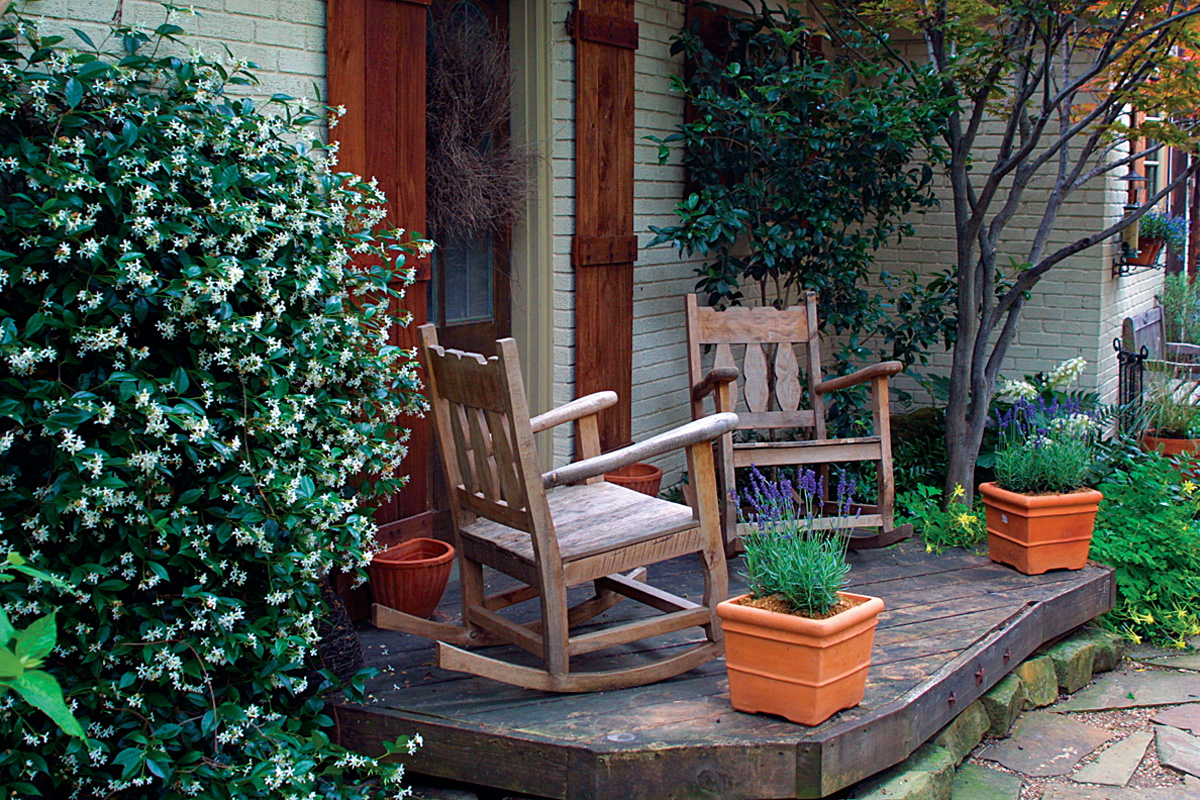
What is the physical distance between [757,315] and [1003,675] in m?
1.63

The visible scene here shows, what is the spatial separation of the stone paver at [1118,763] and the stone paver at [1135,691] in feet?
0.78

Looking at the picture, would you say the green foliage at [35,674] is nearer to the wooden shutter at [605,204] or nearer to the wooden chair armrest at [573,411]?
the wooden chair armrest at [573,411]

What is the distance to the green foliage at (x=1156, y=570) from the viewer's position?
418 cm

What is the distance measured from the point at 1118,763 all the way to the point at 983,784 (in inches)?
18.4

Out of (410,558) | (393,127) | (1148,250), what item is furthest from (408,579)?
(1148,250)

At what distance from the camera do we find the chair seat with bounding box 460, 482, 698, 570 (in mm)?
2820

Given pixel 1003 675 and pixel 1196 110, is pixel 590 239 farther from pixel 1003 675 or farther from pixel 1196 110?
pixel 1196 110

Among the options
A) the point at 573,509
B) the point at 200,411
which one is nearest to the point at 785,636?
the point at 573,509

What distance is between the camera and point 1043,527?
12.7ft

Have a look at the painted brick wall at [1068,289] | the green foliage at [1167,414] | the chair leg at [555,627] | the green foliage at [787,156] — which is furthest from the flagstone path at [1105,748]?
the painted brick wall at [1068,289]

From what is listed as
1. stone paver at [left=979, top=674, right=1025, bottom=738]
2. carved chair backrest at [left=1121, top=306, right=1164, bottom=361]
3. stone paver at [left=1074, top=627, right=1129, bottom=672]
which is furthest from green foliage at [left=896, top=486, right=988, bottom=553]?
carved chair backrest at [left=1121, top=306, right=1164, bottom=361]

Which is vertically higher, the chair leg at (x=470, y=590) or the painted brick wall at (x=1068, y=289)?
the painted brick wall at (x=1068, y=289)

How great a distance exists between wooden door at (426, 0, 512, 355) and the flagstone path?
7.32 feet

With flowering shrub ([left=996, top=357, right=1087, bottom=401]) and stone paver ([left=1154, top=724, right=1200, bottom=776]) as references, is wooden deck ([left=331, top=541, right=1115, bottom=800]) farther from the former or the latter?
flowering shrub ([left=996, top=357, right=1087, bottom=401])
